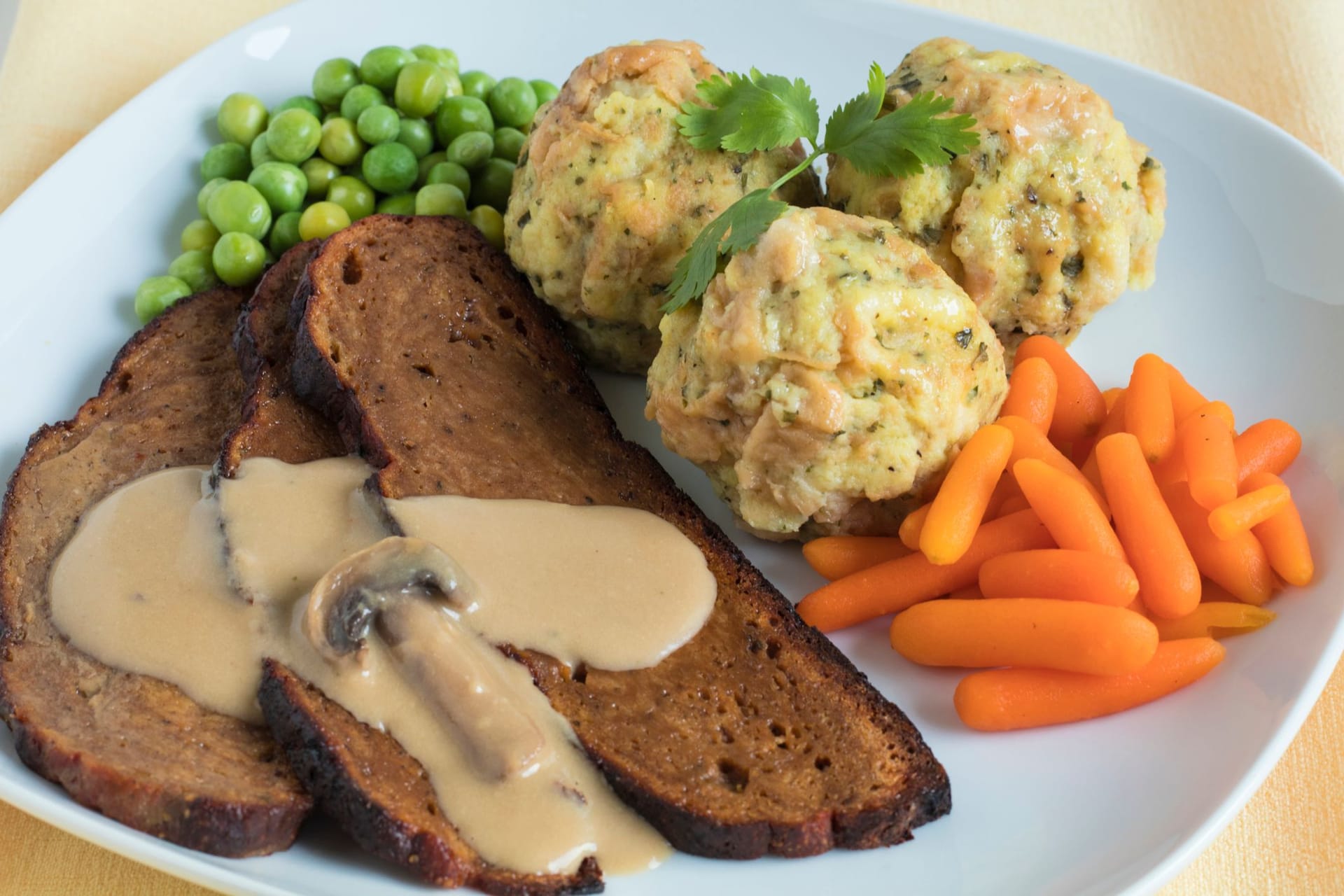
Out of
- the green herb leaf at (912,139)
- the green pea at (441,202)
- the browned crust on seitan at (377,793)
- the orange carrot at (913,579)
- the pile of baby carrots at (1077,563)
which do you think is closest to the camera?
the browned crust on seitan at (377,793)

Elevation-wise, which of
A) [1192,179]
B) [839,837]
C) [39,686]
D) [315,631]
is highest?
[1192,179]

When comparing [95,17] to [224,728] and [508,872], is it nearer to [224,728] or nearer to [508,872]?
[224,728]

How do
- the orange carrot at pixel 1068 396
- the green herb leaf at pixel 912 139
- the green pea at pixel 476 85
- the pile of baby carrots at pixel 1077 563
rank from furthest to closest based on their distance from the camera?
1. the green pea at pixel 476 85
2. the orange carrot at pixel 1068 396
3. the green herb leaf at pixel 912 139
4. the pile of baby carrots at pixel 1077 563

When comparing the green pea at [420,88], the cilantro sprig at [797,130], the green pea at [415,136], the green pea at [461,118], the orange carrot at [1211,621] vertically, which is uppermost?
the cilantro sprig at [797,130]

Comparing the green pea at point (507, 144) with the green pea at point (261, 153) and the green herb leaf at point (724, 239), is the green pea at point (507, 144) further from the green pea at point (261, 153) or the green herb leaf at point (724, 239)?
the green herb leaf at point (724, 239)

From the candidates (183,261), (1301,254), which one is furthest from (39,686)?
(1301,254)

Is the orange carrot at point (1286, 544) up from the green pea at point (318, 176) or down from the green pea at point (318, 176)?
down

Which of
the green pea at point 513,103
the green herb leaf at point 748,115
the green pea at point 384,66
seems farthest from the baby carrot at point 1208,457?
the green pea at point 384,66

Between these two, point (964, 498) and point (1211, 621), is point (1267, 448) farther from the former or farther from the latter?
point (964, 498)
